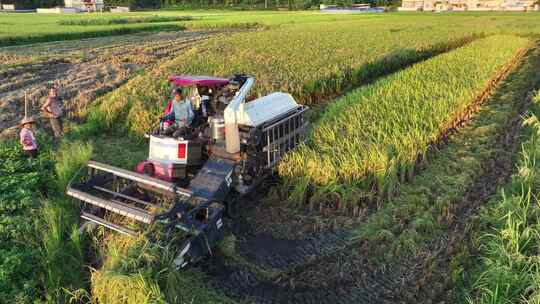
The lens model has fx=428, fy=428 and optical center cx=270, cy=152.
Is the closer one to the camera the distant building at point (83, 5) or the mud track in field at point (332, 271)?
the mud track in field at point (332, 271)

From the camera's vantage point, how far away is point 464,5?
7244 centimetres

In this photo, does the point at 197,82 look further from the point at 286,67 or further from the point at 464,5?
the point at 464,5

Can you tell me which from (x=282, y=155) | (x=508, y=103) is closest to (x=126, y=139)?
(x=282, y=155)

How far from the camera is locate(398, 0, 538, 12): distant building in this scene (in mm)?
65300

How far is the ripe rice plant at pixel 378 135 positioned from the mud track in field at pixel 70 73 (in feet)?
21.2

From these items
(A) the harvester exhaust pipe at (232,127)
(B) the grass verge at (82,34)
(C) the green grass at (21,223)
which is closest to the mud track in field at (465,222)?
(A) the harvester exhaust pipe at (232,127)

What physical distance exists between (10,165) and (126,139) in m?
2.75

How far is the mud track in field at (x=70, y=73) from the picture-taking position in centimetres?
1125

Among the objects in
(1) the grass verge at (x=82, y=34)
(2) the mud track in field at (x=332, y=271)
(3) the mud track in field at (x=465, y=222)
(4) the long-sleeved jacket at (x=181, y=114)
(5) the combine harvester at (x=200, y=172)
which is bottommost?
(2) the mud track in field at (x=332, y=271)

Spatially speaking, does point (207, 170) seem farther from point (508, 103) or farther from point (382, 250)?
point (508, 103)

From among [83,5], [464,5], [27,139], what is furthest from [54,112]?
[83,5]

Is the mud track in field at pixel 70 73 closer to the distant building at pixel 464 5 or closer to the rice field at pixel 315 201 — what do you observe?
the rice field at pixel 315 201

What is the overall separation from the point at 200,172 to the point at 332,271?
2064 mm

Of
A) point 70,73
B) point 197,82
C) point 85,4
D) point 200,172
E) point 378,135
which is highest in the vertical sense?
point 85,4
